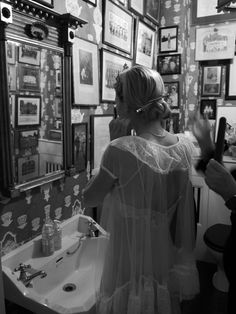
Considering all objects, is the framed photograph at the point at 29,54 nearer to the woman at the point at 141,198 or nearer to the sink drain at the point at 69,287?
the woman at the point at 141,198

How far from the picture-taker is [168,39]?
2.56 meters

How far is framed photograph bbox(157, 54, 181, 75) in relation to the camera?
8.41 ft

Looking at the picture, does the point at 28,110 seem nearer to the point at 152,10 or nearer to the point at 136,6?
the point at 136,6

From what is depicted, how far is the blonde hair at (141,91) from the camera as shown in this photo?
101 centimetres

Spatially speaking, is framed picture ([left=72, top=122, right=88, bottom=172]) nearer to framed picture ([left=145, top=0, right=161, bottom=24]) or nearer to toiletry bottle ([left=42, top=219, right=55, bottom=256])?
toiletry bottle ([left=42, top=219, right=55, bottom=256])

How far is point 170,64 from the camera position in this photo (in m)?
2.59

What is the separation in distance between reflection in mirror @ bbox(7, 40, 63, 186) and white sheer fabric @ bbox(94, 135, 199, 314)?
1.38 feet

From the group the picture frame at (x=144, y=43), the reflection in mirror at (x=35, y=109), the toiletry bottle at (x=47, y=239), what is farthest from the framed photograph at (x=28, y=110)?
the picture frame at (x=144, y=43)

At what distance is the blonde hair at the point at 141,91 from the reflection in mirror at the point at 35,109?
440 millimetres

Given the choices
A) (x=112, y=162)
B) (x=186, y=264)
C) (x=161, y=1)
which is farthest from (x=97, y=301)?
(x=161, y=1)

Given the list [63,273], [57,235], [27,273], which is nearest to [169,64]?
[57,235]

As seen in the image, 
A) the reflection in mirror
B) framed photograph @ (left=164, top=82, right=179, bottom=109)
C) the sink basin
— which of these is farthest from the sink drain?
framed photograph @ (left=164, top=82, right=179, bottom=109)

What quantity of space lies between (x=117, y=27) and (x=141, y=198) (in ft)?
4.33

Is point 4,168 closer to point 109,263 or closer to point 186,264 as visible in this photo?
point 109,263
